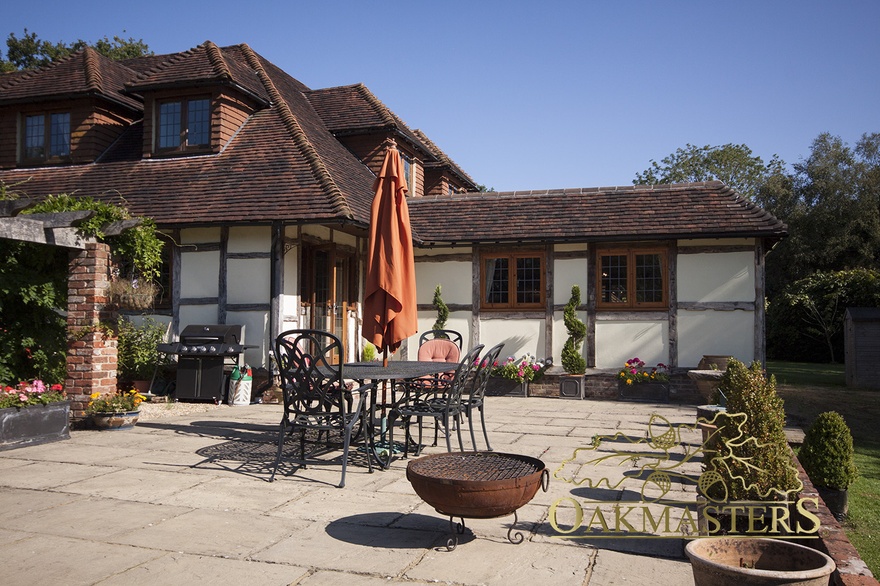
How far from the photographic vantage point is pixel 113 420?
304 inches

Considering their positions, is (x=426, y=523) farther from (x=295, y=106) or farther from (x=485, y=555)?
(x=295, y=106)

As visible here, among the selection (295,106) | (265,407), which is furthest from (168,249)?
(295,106)

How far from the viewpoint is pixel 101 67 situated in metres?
15.0

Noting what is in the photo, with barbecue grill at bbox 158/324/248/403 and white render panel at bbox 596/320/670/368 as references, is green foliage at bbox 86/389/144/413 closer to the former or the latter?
barbecue grill at bbox 158/324/248/403

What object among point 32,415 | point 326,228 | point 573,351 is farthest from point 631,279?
point 32,415

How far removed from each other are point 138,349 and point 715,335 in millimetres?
9638

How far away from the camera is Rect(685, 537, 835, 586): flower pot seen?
7.95ft

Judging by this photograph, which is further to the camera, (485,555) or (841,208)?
(841,208)

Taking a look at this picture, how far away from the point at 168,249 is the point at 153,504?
326 inches

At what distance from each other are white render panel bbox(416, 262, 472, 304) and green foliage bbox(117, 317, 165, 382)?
4760mm

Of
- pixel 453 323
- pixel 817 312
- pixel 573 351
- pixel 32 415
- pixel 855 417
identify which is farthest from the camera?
pixel 817 312

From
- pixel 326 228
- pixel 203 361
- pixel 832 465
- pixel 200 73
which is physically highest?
pixel 200 73

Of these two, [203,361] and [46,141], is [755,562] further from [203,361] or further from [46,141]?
[46,141]

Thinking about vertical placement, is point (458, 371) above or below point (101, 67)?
below
